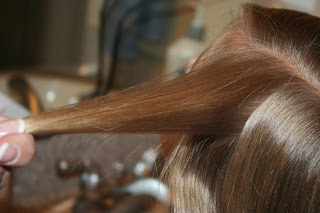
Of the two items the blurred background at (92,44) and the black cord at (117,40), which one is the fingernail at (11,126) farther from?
the black cord at (117,40)

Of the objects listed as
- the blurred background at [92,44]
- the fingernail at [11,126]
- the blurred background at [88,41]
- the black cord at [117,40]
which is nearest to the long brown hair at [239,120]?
the fingernail at [11,126]

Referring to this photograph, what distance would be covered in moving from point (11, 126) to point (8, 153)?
0.03 meters

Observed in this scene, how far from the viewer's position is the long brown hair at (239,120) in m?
0.44

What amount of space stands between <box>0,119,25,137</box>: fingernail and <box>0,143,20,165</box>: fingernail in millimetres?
18

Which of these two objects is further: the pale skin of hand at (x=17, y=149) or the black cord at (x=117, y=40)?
the black cord at (x=117, y=40)

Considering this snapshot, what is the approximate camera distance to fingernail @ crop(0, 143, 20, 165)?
1.45ft

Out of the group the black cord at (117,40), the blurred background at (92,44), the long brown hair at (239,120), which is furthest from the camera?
the black cord at (117,40)

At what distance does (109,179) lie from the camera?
1184mm

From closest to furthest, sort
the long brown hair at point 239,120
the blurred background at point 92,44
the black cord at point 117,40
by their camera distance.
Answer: the long brown hair at point 239,120 → the blurred background at point 92,44 → the black cord at point 117,40

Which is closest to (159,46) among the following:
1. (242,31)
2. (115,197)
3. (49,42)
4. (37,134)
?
(49,42)

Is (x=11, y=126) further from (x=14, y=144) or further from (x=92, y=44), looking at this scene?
(x=92, y=44)

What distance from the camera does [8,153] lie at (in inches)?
17.6

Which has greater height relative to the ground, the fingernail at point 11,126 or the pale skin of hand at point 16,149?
the fingernail at point 11,126

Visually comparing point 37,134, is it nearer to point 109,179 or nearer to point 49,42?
point 109,179
